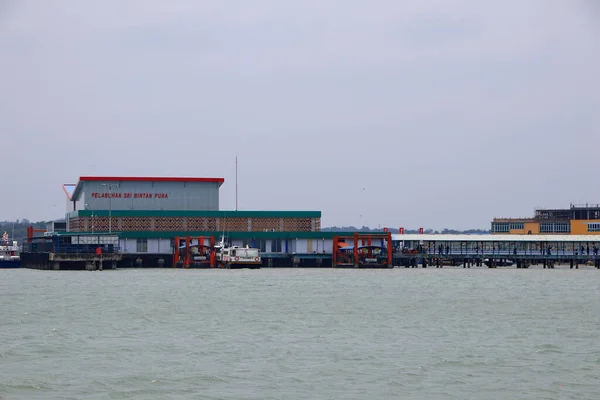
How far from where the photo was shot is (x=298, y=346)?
156 feet

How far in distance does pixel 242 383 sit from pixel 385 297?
1790 inches

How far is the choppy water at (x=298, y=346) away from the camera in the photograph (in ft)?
120

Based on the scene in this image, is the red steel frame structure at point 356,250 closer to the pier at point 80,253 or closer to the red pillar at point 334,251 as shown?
the red pillar at point 334,251

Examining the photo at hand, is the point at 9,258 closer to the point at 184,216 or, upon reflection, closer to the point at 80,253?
the point at 184,216

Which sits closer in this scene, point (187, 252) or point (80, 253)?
point (80, 253)

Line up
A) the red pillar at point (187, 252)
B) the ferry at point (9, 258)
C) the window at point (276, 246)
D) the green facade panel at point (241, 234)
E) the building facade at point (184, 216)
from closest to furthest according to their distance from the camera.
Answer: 1. the red pillar at point (187, 252)
2. the green facade panel at point (241, 234)
3. the building facade at point (184, 216)
4. the window at point (276, 246)
5. the ferry at point (9, 258)

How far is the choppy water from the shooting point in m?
36.7

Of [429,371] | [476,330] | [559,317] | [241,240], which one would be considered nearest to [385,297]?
[559,317]

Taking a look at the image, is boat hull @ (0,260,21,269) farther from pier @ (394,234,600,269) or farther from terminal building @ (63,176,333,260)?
pier @ (394,234,600,269)

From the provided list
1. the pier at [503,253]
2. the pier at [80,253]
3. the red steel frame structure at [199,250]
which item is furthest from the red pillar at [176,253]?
the pier at [503,253]

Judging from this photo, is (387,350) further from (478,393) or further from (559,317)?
(559,317)

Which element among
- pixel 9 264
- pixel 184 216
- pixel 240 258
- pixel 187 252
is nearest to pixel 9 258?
pixel 9 264

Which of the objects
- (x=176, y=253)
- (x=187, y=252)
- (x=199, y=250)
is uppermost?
(x=199, y=250)

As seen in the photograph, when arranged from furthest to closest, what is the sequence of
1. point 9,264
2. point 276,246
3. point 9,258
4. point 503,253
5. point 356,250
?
1. point 9,258
2. point 503,253
3. point 9,264
4. point 276,246
5. point 356,250
